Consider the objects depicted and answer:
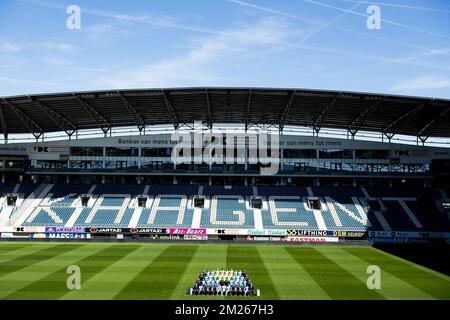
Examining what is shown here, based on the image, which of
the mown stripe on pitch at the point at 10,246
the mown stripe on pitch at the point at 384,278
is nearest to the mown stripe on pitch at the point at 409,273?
the mown stripe on pitch at the point at 384,278

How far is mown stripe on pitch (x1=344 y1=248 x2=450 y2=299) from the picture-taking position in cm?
2461

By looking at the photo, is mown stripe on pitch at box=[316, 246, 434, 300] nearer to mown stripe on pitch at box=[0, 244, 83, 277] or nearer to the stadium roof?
the stadium roof

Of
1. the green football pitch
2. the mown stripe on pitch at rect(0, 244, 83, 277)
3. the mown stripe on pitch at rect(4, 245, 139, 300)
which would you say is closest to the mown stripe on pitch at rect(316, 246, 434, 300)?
the green football pitch

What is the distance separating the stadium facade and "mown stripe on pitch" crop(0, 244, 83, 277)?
5.21 meters

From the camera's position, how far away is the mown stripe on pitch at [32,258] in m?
29.9

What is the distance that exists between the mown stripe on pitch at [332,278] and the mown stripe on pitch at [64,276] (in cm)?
1478

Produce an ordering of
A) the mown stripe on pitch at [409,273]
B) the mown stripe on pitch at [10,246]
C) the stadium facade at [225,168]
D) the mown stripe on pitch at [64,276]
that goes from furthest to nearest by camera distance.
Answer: the stadium facade at [225,168] < the mown stripe on pitch at [10,246] < the mown stripe on pitch at [409,273] < the mown stripe on pitch at [64,276]

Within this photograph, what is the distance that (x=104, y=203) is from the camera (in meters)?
51.2

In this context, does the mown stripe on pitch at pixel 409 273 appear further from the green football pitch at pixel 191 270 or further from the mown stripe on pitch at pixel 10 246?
the mown stripe on pitch at pixel 10 246

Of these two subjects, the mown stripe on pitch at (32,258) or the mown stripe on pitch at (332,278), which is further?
the mown stripe on pitch at (32,258)

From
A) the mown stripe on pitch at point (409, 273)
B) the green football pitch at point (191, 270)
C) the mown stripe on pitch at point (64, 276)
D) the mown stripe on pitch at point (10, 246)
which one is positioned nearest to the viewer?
the mown stripe on pitch at point (64, 276)

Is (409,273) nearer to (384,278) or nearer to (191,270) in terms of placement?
(384,278)

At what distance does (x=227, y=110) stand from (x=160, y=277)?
91.5ft
